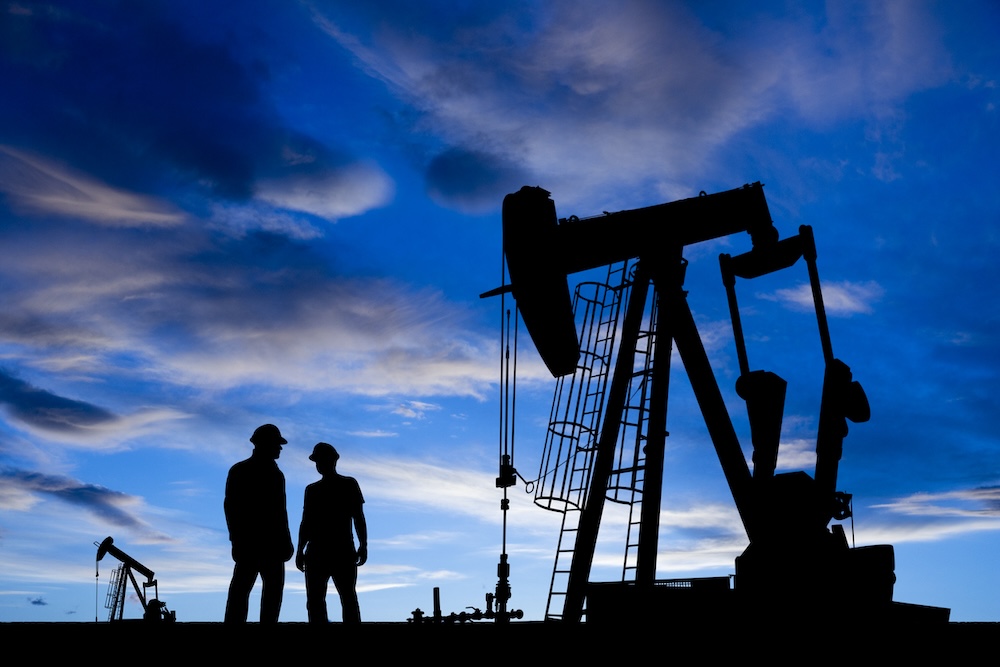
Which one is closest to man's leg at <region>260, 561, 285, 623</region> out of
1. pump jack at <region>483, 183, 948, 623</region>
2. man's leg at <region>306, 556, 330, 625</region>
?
man's leg at <region>306, 556, 330, 625</region>

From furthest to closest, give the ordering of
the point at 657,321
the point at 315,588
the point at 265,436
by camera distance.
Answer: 1. the point at 657,321
2. the point at 315,588
3. the point at 265,436

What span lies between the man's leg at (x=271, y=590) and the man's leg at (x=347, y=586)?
2.27ft

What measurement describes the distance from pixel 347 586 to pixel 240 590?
1155 mm

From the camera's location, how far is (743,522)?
9547 millimetres

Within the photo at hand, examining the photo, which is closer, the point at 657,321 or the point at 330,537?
the point at 330,537

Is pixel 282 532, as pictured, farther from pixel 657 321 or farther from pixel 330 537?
pixel 657 321

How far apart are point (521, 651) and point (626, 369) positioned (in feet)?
18.4

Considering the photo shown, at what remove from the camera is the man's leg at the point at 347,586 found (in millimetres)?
7539

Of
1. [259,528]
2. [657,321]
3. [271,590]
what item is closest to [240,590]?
[271,590]

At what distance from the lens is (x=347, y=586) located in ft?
24.9

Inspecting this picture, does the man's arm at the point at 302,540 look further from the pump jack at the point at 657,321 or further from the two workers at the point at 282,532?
the pump jack at the point at 657,321

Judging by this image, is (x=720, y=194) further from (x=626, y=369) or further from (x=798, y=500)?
(x=798, y=500)

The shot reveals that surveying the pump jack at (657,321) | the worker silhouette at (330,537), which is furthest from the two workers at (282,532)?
the pump jack at (657,321)

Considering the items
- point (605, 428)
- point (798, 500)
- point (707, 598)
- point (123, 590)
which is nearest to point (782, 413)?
point (798, 500)
